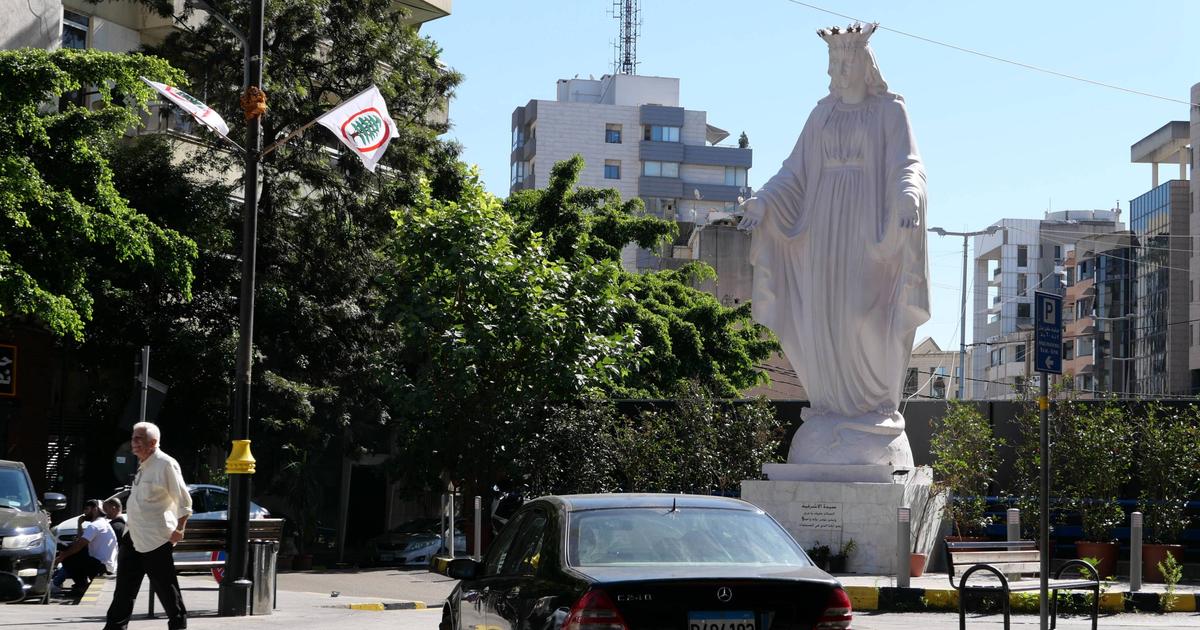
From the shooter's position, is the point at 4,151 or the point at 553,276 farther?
the point at 553,276

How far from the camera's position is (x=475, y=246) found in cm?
2602

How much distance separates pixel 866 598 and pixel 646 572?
9237 millimetres

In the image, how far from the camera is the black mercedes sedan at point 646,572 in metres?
7.30

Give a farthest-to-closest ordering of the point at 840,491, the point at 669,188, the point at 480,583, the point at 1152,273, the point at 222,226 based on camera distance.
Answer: the point at 669,188 < the point at 1152,273 < the point at 222,226 < the point at 840,491 < the point at 480,583

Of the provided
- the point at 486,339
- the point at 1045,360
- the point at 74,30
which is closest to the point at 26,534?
the point at 486,339

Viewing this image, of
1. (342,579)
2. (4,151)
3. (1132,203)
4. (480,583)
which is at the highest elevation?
(1132,203)

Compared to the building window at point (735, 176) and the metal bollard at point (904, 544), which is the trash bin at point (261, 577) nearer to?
the metal bollard at point (904, 544)

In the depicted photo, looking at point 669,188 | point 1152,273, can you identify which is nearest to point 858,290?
point 1152,273

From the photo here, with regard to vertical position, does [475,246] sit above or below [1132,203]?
below

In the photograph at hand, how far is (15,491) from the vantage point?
61.5 ft

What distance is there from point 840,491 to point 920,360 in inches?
3927

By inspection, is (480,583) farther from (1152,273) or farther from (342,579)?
(1152,273)

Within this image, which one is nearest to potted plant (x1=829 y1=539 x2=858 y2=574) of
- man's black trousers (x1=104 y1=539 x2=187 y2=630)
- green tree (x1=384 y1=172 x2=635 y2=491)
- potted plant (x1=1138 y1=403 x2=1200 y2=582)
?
potted plant (x1=1138 y1=403 x2=1200 y2=582)

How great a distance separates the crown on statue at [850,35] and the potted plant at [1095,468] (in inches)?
218
